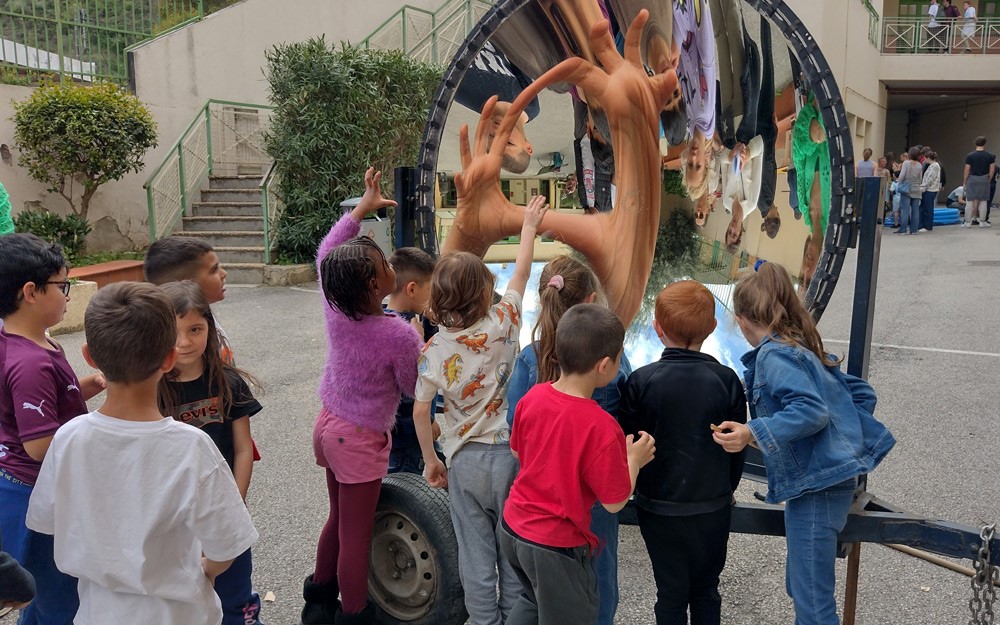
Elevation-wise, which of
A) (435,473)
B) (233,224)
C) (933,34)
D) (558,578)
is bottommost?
(558,578)

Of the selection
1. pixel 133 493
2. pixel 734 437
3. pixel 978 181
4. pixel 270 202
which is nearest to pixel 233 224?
pixel 270 202

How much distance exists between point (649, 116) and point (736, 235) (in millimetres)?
479

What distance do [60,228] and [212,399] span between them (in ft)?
28.5

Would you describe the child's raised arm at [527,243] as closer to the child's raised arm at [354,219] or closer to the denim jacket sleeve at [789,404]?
the child's raised arm at [354,219]

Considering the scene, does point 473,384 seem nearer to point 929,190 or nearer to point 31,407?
point 31,407

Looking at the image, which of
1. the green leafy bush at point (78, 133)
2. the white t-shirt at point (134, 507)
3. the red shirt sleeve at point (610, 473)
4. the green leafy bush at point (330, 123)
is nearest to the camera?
the white t-shirt at point (134, 507)

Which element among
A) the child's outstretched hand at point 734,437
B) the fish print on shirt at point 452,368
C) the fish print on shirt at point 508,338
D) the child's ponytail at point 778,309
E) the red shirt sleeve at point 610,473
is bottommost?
the red shirt sleeve at point 610,473

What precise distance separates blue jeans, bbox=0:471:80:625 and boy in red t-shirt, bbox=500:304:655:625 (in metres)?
1.21

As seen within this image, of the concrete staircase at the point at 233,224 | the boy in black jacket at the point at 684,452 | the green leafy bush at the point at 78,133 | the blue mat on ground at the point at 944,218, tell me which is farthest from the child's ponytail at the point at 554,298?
the blue mat on ground at the point at 944,218

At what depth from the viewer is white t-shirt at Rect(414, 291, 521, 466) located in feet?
7.52

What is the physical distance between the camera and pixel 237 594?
2.31 m

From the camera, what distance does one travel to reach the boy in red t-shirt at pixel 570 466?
1.97 metres

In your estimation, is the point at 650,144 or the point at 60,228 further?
the point at 60,228

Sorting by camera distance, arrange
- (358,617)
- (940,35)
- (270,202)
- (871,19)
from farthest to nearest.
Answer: (940,35), (871,19), (270,202), (358,617)
